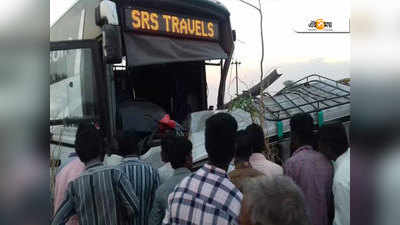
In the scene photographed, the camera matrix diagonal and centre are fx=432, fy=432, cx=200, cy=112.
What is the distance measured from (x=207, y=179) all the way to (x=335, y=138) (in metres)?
0.95

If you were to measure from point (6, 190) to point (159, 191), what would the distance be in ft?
3.64

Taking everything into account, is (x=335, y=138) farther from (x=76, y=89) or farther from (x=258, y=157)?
(x=76, y=89)

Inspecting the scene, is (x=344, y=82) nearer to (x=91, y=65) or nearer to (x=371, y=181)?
(x=371, y=181)

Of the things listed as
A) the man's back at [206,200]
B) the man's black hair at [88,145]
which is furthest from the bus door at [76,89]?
the man's back at [206,200]

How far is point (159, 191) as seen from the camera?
89.4 inches

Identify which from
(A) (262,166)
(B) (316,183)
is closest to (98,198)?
(A) (262,166)

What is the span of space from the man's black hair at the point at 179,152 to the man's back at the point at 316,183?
607 millimetres

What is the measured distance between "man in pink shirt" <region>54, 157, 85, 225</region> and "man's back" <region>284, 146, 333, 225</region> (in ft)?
3.86

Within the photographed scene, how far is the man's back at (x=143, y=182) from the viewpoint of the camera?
8.19ft

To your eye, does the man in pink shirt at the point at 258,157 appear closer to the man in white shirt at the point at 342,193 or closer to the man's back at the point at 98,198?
the man in white shirt at the point at 342,193

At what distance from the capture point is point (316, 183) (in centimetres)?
229

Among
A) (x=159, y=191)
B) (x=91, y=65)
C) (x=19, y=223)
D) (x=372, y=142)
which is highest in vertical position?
(x=91, y=65)

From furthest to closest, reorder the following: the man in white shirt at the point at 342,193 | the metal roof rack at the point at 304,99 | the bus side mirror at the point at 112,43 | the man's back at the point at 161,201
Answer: the metal roof rack at the point at 304,99, the bus side mirror at the point at 112,43, the man's back at the point at 161,201, the man in white shirt at the point at 342,193

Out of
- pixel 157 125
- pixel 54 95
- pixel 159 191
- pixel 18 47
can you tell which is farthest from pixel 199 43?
pixel 18 47
